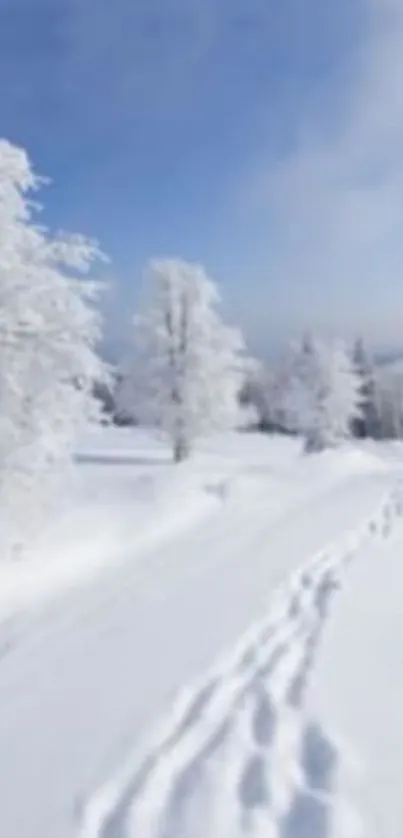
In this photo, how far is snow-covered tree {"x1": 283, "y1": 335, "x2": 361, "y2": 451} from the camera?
161 ft

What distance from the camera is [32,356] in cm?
1188

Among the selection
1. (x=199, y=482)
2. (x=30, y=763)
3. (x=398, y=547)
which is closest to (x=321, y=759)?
(x=30, y=763)

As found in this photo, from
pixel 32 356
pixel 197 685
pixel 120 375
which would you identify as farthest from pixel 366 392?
pixel 197 685

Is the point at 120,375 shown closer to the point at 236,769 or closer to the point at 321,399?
the point at 321,399

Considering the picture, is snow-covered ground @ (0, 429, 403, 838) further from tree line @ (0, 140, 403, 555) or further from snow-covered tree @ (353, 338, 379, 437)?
snow-covered tree @ (353, 338, 379, 437)

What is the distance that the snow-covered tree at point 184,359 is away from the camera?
35.2 meters

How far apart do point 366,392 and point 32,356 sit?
220 ft

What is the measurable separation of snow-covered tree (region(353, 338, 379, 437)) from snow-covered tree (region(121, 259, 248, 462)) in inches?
1390

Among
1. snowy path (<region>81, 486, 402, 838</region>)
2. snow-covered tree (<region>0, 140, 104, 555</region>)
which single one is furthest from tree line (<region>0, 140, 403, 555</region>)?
snowy path (<region>81, 486, 402, 838</region>)

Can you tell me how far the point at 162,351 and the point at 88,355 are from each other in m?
23.7

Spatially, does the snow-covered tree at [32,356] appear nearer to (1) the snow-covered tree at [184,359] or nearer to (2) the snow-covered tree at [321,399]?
(1) the snow-covered tree at [184,359]

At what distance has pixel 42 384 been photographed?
39.2 ft

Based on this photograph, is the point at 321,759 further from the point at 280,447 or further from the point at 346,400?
the point at 280,447

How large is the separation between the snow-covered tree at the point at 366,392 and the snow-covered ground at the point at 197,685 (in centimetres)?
5738
